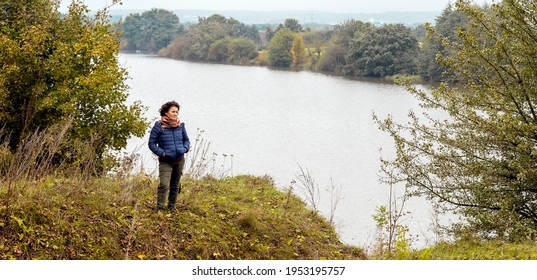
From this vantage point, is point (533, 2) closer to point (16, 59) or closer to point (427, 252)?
point (427, 252)

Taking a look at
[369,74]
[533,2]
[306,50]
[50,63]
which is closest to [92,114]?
[50,63]

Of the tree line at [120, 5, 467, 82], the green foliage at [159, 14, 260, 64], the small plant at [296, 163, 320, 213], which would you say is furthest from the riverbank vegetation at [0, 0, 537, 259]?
the green foliage at [159, 14, 260, 64]

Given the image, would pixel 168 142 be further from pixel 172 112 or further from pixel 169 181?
pixel 169 181

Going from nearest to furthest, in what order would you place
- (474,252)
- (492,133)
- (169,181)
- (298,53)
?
(169,181), (474,252), (492,133), (298,53)

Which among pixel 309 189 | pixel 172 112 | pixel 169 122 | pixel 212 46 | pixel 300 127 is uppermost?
pixel 172 112

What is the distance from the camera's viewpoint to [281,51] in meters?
103

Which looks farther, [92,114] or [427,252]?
[92,114]

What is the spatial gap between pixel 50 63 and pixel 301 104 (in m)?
40.5

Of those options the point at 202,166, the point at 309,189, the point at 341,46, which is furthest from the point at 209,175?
the point at 341,46

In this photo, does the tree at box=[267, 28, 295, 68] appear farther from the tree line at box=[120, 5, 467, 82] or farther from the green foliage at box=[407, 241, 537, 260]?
the green foliage at box=[407, 241, 537, 260]

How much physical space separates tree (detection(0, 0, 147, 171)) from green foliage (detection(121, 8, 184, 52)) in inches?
4794

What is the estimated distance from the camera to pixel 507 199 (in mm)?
13750

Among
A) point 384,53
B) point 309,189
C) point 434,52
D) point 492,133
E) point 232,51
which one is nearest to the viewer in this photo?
point 309,189

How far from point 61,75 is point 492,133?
11703 millimetres
